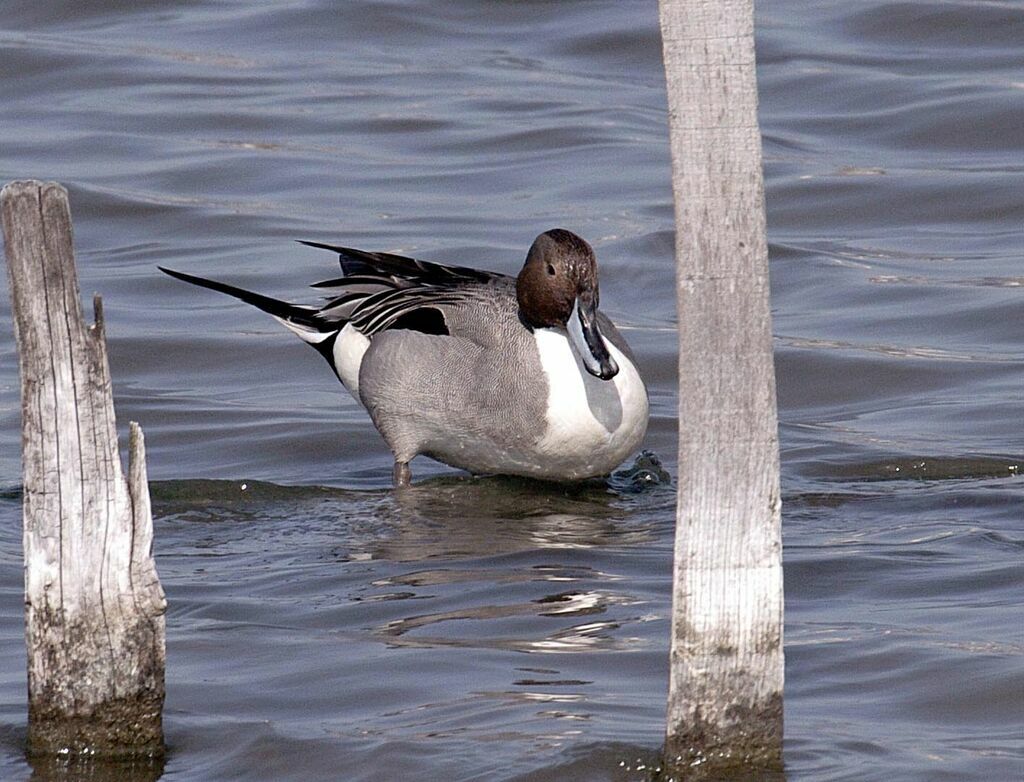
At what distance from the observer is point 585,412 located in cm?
731

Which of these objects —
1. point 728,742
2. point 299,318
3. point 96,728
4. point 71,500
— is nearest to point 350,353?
point 299,318

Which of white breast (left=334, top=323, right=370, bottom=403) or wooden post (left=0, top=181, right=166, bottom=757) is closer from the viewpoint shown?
wooden post (left=0, top=181, right=166, bottom=757)

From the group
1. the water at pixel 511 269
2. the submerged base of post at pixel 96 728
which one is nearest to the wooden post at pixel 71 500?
the submerged base of post at pixel 96 728

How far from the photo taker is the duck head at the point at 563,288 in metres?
7.29

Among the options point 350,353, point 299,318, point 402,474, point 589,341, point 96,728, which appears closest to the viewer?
point 96,728

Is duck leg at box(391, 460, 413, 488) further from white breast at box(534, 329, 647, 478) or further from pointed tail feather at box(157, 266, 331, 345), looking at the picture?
pointed tail feather at box(157, 266, 331, 345)

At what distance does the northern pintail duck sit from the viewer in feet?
24.1

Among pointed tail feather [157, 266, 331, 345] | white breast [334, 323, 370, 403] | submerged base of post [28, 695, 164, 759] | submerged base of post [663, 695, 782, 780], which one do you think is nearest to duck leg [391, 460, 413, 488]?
white breast [334, 323, 370, 403]

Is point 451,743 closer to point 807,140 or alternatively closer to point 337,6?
point 807,140

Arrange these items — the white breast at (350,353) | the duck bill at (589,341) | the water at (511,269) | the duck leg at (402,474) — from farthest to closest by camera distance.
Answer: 1. the white breast at (350,353)
2. the duck leg at (402,474)
3. the duck bill at (589,341)
4. the water at (511,269)

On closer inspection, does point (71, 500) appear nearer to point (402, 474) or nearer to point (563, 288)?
point (563, 288)

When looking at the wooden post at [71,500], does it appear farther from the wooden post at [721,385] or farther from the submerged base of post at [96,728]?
the wooden post at [721,385]

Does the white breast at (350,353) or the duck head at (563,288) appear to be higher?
the duck head at (563,288)

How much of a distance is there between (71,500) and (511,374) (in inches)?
126
